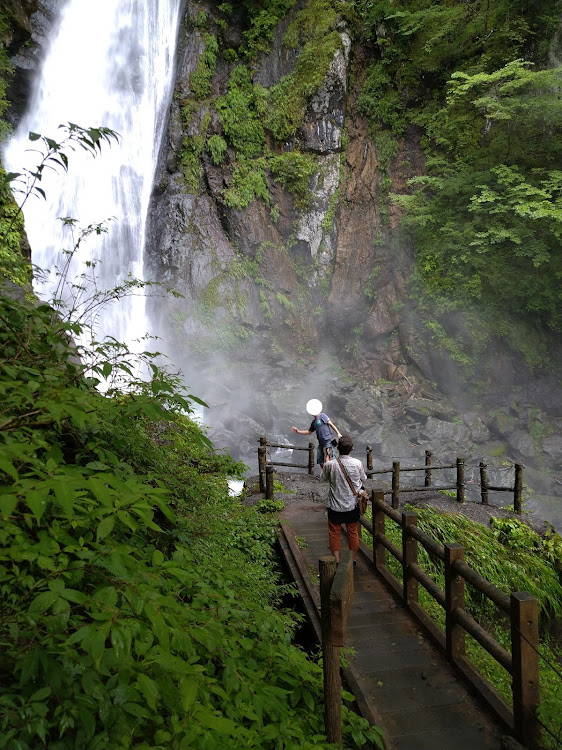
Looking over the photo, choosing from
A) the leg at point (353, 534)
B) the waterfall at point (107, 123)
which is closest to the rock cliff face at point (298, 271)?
the waterfall at point (107, 123)

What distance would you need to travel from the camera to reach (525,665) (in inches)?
103

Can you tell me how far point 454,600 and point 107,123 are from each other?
22.9 m

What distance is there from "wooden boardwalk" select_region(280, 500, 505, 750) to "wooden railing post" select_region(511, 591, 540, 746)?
0.65ft

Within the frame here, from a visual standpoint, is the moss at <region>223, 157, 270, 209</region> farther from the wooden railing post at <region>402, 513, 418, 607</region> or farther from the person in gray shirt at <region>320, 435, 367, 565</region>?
the wooden railing post at <region>402, 513, 418, 607</region>

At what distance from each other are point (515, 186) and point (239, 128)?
12683mm

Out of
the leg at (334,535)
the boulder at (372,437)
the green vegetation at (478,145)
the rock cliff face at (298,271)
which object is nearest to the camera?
the leg at (334,535)

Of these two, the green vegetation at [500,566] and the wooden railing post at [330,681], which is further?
the green vegetation at [500,566]

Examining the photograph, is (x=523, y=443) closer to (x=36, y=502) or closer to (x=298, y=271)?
(x=298, y=271)

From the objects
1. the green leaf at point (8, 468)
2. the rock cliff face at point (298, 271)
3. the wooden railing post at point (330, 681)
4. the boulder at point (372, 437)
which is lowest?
the boulder at point (372, 437)

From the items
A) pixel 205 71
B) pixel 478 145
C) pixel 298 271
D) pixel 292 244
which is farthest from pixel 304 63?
pixel 298 271

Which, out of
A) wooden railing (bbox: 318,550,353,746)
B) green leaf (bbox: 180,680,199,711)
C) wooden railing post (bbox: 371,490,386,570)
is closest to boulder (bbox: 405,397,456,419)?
wooden railing post (bbox: 371,490,386,570)

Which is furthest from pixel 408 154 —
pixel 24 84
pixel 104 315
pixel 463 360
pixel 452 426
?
pixel 24 84

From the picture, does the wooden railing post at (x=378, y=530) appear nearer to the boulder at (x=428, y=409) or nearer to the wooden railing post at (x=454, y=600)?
the wooden railing post at (x=454, y=600)

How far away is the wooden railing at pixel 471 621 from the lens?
102 inches
